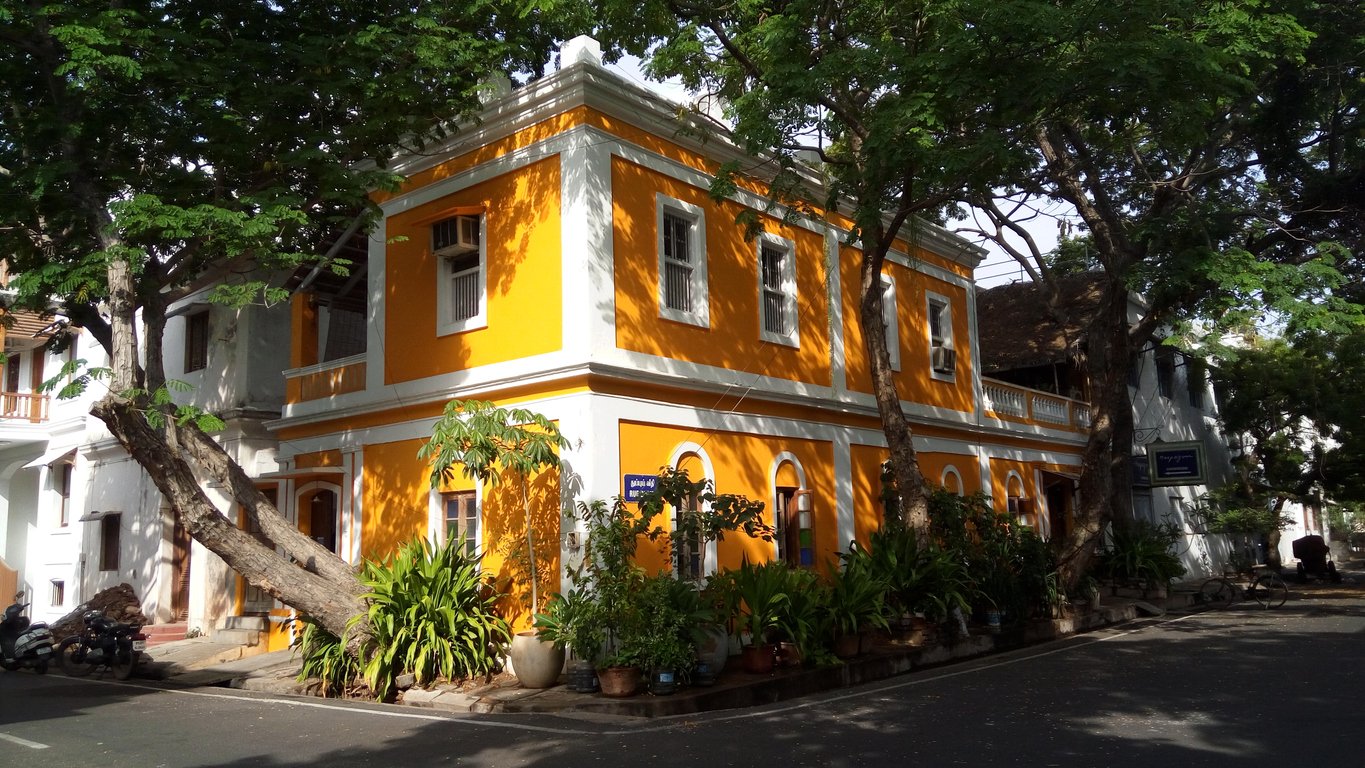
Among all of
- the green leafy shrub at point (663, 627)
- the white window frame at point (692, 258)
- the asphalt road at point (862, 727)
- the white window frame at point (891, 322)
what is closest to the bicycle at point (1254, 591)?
the asphalt road at point (862, 727)

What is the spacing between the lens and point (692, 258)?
13.6 m

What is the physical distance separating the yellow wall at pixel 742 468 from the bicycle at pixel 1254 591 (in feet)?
32.5

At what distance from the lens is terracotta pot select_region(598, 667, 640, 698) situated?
1005cm

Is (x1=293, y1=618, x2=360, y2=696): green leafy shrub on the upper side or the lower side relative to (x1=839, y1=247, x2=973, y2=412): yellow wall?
lower

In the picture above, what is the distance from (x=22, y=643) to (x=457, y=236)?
9.06 m

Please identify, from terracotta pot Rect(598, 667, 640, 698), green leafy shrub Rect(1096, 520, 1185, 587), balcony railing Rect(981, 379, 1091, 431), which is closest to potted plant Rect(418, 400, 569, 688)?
terracotta pot Rect(598, 667, 640, 698)

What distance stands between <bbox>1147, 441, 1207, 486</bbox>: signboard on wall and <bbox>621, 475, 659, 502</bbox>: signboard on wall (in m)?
15.4

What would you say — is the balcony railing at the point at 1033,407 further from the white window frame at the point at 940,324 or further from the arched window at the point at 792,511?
the arched window at the point at 792,511

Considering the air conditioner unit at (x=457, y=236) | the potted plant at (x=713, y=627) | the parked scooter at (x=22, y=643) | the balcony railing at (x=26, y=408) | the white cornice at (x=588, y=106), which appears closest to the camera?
the potted plant at (x=713, y=627)

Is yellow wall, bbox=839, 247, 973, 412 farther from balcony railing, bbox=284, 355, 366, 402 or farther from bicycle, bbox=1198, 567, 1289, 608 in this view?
balcony railing, bbox=284, 355, 366, 402

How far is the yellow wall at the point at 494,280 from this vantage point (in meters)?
12.3

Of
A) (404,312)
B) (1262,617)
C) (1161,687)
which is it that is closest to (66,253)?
(404,312)

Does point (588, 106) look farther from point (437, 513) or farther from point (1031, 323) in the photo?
point (1031, 323)

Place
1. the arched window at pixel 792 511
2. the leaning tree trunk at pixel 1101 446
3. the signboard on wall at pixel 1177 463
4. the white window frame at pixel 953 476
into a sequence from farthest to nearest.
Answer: the signboard on wall at pixel 1177 463 → the white window frame at pixel 953 476 → the leaning tree trunk at pixel 1101 446 → the arched window at pixel 792 511
